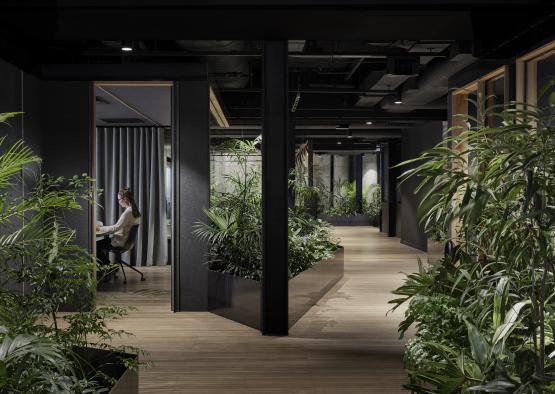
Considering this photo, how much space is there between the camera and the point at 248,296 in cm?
589

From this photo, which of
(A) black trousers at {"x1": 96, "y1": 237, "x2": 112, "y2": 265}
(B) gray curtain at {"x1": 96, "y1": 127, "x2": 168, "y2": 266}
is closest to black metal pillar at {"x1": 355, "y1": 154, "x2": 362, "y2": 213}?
(B) gray curtain at {"x1": 96, "y1": 127, "x2": 168, "y2": 266}

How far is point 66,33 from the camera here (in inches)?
191

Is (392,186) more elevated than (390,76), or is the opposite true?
(390,76)

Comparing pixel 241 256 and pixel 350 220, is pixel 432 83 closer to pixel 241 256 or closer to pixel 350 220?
pixel 241 256

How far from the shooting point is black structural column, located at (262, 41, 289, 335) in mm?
5434

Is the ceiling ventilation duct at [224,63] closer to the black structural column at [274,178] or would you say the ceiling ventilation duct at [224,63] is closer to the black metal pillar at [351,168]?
the black structural column at [274,178]

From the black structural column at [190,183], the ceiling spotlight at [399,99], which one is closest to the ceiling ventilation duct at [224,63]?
the black structural column at [190,183]

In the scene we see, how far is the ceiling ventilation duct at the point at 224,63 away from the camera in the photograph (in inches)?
247

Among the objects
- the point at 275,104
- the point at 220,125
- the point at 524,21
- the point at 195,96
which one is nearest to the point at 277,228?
the point at 275,104

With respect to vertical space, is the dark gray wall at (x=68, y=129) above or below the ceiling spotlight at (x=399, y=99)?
below

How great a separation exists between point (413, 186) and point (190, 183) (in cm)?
811

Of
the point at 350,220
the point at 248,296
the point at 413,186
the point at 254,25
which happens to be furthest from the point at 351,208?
the point at 254,25

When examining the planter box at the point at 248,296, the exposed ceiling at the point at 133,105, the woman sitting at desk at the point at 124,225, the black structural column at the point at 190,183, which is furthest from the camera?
the woman sitting at desk at the point at 124,225

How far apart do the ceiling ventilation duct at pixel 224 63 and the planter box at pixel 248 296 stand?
2.23 metres
